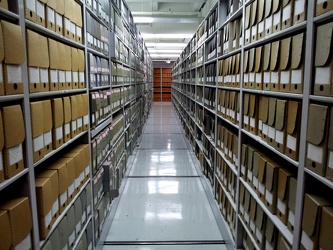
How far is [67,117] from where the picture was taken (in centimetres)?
183

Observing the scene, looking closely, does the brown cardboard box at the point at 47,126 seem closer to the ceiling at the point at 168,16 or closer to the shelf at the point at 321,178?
the shelf at the point at 321,178

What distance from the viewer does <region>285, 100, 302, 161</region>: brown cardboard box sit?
1.40 m

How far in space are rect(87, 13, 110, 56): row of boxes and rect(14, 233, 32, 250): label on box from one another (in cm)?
156

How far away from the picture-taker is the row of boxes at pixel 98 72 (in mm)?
2420

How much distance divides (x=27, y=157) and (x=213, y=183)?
8.78 feet

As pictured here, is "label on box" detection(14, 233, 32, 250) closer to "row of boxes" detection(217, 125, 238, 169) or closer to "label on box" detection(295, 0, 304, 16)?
"label on box" detection(295, 0, 304, 16)

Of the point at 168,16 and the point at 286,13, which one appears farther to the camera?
the point at 168,16

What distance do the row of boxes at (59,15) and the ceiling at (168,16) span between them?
4.52 meters

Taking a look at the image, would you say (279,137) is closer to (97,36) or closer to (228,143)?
(228,143)

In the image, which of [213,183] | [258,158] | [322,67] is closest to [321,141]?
[322,67]

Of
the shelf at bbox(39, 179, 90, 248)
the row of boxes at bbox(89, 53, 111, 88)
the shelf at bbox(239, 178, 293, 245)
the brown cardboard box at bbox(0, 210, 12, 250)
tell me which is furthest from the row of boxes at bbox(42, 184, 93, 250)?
the shelf at bbox(239, 178, 293, 245)

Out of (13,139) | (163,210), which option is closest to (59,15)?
(13,139)

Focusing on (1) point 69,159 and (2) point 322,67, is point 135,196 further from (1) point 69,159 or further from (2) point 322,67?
(2) point 322,67

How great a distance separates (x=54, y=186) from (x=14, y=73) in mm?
674
